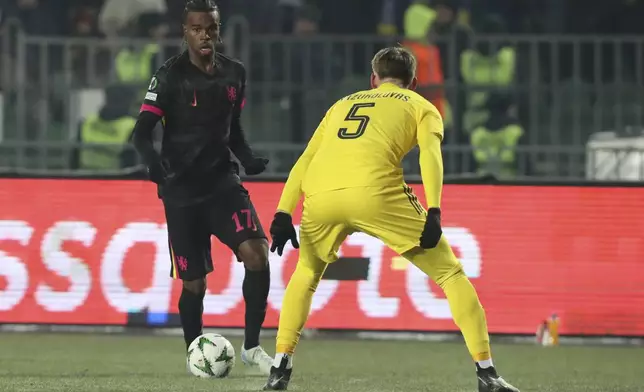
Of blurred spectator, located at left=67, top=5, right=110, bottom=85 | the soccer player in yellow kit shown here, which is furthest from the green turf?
blurred spectator, located at left=67, top=5, right=110, bottom=85

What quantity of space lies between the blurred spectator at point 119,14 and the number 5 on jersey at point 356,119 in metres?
9.26

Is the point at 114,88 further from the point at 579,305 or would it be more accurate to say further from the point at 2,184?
the point at 579,305

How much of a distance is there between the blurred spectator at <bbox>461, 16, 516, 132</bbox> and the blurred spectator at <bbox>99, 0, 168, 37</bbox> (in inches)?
154

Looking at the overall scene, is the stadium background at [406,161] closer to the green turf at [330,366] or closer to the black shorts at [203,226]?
the green turf at [330,366]

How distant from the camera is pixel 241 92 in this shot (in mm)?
8562

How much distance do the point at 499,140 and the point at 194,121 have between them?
698cm

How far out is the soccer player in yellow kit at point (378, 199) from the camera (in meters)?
7.19

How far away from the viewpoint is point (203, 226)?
8.55 metres

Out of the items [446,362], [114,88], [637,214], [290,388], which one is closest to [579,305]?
[637,214]

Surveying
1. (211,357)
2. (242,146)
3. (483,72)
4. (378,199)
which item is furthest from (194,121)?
(483,72)

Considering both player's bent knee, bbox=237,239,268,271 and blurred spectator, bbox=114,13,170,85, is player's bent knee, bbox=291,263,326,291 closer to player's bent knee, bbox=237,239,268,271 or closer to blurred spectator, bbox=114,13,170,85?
player's bent knee, bbox=237,239,268,271

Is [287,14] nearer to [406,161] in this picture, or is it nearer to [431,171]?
[406,161]

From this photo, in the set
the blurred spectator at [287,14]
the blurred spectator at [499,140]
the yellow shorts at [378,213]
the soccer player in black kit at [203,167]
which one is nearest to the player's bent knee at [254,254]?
the soccer player in black kit at [203,167]

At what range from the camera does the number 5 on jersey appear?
736 cm
